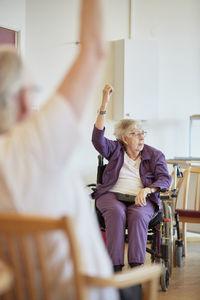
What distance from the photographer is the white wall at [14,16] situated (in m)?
4.00

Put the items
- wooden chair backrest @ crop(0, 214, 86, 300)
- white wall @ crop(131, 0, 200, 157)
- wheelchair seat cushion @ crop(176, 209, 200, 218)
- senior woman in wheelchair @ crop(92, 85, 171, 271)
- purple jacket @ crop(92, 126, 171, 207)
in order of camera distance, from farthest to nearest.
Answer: white wall @ crop(131, 0, 200, 157) → wheelchair seat cushion @ crop(176, 209, 200, 218) → purple jacket @ crop(92, 126, 171, 207) → senior woman in wheelchair @ crop(92, 85, 171, 271) → wooden chair backrest @ crop(0, 214, 86, 300)

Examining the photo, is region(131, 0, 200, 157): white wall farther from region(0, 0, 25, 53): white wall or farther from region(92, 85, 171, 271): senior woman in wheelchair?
region(92, 85, 171, 271): senior woman in wheelchair

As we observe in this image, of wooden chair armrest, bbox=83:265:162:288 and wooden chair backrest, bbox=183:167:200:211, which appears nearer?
wooden chair armrest, bbox=83:265:162:288

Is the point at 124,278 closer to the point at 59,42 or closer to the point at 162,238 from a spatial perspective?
the point at 162,238

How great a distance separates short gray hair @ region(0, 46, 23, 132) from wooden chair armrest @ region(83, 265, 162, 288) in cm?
40

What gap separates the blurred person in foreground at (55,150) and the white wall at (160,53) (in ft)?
11.2

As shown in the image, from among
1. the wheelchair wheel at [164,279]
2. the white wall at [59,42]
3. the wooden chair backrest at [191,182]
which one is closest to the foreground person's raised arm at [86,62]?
the wheelchair wheel at [164,279]

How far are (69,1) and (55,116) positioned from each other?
3.90 meters

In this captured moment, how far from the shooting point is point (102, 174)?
3.66 m

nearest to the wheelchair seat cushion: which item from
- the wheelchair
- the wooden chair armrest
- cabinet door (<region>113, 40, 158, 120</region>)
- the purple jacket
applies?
the wheelchair

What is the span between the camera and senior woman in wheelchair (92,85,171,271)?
3115 mm

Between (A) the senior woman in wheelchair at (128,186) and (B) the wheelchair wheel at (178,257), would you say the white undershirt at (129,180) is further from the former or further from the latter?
(B) the wheelchair wheel at (178,257)

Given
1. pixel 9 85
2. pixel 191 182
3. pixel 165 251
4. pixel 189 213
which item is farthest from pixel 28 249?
pixel 191 182

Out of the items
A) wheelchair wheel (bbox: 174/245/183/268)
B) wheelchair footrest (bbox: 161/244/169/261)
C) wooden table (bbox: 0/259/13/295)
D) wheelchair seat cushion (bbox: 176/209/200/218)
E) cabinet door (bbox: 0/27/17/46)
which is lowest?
wheelchair wheel (bbox: 174/245/183/268)
